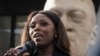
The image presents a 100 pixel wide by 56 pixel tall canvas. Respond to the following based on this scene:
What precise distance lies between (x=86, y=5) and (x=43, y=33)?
1.50 m

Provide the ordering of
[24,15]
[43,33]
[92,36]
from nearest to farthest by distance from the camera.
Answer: [43,33]
[92,36]
[24,15]

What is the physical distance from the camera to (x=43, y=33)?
2146mm

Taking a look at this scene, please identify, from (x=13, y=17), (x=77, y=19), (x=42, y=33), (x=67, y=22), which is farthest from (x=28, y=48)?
(x=13, y=17)

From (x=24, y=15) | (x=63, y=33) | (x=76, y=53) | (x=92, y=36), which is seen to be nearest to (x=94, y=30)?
(x=92, y=36)

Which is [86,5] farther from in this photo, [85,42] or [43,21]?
[43,21]

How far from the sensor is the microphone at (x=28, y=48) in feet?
6.69

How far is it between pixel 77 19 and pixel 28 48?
1.43 meters

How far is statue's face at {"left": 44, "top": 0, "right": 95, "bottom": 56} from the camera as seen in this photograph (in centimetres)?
337

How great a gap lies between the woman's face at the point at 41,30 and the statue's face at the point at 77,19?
1104 mm

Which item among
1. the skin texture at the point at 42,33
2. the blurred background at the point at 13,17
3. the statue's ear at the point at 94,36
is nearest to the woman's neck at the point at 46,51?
the skin texture at the point at 42,33

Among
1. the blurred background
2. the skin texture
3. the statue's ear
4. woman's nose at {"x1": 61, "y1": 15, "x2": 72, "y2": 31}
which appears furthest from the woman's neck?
the blurred background

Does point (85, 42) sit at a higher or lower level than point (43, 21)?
lower

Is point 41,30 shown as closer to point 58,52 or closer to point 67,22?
point 58,52

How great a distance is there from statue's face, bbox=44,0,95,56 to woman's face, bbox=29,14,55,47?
1104mm
